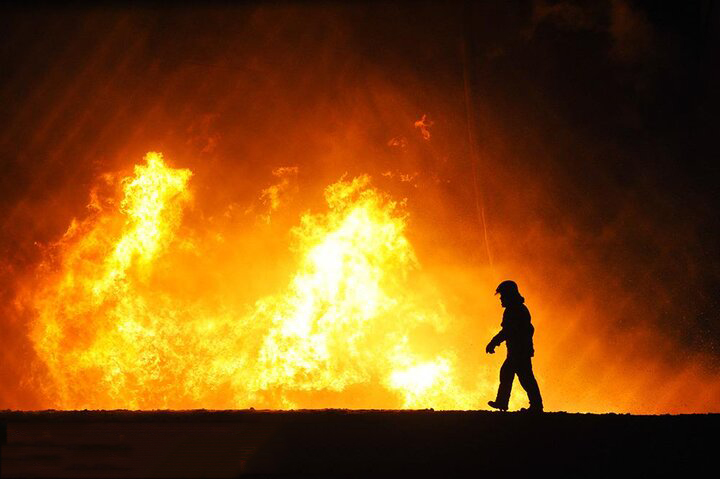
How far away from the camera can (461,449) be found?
16.3 feet

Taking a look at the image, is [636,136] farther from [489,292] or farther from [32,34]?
[32,34]

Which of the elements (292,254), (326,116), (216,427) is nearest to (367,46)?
(326,116)

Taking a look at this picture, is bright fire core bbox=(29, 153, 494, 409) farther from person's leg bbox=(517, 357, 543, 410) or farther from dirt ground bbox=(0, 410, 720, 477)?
dirt ground bbox=(0, 410, 720, 477)

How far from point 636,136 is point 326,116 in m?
8.58

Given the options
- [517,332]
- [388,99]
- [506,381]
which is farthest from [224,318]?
[517,332]

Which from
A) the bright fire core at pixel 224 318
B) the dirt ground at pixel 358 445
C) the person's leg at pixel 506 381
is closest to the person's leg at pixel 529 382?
the person's leg at pixel 506 381

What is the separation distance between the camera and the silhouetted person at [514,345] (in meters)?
7.06

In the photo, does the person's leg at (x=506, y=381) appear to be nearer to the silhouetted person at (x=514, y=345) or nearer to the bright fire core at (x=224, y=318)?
the silhouetted person at (x=514, y=345)

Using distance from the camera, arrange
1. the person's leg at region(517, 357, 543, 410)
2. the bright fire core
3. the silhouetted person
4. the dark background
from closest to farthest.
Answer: the person's leg at region(517, 357, 543, 410) < the silhouetted person < the bright fire core < the dark background

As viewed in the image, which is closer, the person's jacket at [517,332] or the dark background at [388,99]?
the person's jacket at [517,332]

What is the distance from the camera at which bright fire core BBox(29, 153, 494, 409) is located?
1406 cm

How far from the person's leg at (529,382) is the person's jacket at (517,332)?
126 millimetres

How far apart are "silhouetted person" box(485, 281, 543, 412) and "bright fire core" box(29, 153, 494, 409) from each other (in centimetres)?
674

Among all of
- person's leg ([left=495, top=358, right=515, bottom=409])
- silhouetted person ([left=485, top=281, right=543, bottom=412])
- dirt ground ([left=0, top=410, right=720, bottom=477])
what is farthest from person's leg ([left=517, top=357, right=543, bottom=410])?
dirt ground ([left=0, top=410, right=720, bottom=477])
